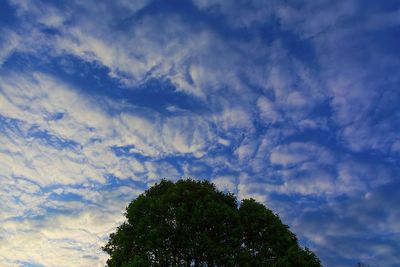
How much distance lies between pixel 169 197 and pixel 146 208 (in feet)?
10.9

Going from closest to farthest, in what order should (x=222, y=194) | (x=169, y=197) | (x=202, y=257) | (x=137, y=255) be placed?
(x=137, y=255) → (x=202, y=257) → (x=169, y=197) → (x=222, y=194)

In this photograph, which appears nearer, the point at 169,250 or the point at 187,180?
the point at 169,250

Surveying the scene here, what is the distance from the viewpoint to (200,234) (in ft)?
153

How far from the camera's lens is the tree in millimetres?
45594

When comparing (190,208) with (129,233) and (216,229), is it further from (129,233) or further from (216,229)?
(129,233)

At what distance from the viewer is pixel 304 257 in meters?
45.2

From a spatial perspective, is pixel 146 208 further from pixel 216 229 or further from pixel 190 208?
pixel 216 229

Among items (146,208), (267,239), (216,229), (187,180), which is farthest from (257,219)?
(146,208)

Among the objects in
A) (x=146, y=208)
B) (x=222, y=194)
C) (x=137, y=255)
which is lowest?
(x=137, y=255)

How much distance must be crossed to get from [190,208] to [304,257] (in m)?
15.2

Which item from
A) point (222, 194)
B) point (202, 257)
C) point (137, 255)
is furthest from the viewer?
point (222, 194)

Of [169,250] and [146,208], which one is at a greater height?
[146,208]

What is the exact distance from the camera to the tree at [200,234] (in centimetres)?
4559

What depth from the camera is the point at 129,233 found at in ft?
160
